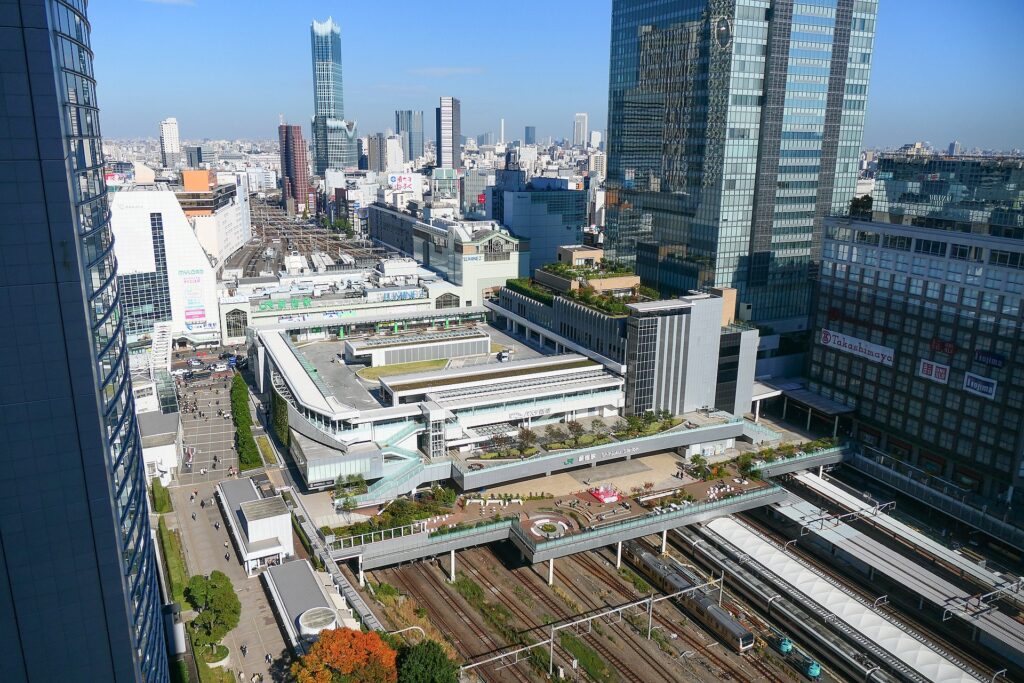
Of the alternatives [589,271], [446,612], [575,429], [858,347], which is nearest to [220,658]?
[446,612]

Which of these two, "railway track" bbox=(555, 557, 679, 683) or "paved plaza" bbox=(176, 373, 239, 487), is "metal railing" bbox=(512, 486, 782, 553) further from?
"paved plaza" bbox=(176, 373, 239, 487)

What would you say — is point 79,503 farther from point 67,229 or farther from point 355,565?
point 355,565

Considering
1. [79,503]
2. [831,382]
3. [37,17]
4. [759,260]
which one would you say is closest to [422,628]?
[79,503]

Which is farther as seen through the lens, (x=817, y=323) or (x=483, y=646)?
(x=817, y=323)

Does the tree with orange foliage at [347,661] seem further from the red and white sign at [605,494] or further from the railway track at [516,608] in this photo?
the red and white sign at [605,494]

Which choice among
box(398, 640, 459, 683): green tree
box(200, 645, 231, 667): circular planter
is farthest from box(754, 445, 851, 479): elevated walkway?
box(200, 645, 231, 667): circular planter

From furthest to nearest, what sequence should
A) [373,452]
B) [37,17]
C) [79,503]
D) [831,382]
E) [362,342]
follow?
[362,342] → [831,382] → [373,452] → [79,503] → [37,17]

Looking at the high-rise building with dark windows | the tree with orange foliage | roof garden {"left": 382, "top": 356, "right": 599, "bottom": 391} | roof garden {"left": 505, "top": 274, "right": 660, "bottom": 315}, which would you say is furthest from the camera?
roof garden {"left": 505, "top": 274, "right": 660, "bottom": 315}
